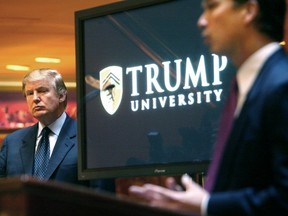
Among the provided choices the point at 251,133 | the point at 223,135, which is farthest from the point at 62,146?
the point at 251,133

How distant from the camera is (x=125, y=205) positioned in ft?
3.81

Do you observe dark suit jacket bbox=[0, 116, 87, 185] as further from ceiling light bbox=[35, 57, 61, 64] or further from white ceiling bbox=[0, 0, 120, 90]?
ceiling light bbox=[35, 57, 61, 64]

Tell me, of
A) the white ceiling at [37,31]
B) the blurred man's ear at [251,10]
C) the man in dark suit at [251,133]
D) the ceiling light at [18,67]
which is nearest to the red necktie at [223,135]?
the man in dark suit at [251,133]

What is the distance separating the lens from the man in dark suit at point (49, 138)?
3467 millimetres

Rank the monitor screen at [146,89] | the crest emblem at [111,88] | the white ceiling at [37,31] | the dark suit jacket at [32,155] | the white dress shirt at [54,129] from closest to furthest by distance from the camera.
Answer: the monitor screen at [146,89], the crest emblem at [111,88], the dark suit jacket at [32,155], the white dress shirt at [54,129], the white ceiling at [37,31]

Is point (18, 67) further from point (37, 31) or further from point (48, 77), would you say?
point (48, 77)

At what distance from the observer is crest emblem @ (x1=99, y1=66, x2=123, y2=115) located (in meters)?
2.91

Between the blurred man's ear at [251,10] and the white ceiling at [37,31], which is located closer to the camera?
the blurred man's ear at [251,10]

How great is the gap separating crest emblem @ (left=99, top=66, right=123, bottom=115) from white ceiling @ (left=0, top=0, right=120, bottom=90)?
4.60 m

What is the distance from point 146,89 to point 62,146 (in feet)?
2.72

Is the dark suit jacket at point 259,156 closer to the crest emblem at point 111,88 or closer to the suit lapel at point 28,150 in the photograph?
the crest emblem at point 111,88

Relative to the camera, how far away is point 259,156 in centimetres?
136

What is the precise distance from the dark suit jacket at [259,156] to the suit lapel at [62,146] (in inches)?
81.9

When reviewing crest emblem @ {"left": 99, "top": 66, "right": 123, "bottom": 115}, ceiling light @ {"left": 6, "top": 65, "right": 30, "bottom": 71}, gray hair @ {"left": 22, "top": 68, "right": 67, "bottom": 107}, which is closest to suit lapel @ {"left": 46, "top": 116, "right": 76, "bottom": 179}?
gray hair @ {"left": 22, "top": 68, "right": 67, "bottom": 107}
